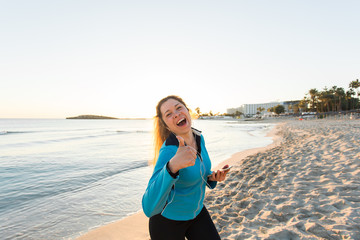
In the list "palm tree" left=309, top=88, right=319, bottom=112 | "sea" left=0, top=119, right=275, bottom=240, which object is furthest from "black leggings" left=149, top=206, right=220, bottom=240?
"palm tree" left=309, top=88, right=319, bottom=112

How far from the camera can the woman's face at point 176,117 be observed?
2.04 m

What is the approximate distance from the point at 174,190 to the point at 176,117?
662 mm

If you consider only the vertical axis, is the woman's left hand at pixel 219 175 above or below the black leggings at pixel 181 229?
above

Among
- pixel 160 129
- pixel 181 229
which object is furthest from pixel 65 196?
pixel 181 229

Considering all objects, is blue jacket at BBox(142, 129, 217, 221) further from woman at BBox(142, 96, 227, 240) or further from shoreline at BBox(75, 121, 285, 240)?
shoreline at BBox(75, 121, 285, 240)

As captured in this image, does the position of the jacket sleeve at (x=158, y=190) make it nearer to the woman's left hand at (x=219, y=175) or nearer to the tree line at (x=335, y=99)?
the woman's left hand at (x=219, y=175)

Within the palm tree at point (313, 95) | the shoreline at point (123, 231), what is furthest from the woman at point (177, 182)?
the palm tree at point (313, 95)

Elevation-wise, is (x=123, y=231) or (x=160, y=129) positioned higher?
(x=160, y=129)

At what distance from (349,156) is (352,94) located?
3748 inches

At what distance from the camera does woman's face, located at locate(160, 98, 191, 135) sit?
204cm

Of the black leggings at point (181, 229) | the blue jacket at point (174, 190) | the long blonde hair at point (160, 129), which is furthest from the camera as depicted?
the long blonde hair at point (160, 129)

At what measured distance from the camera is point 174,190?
70.9 inches

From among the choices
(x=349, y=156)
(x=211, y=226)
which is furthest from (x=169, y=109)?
(x=349, y=156)

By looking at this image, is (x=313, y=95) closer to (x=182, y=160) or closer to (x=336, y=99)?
(x=336, y=99)
